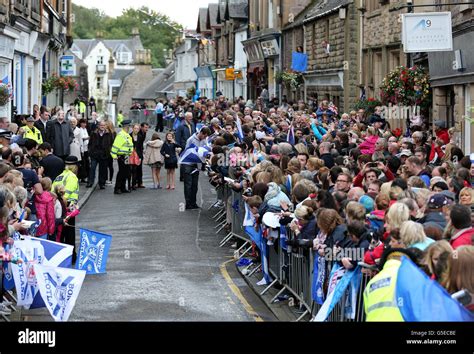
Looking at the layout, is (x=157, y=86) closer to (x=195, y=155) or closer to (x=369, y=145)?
(x=195, y=155)

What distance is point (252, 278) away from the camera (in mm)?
15680

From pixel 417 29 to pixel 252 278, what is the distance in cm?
831

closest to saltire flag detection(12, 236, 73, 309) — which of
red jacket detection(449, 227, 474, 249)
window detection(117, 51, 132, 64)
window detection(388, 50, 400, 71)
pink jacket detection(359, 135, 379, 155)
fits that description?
red jacket detection(449, 227, 474, 249)

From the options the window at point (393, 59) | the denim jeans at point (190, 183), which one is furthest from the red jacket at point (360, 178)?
the window at point (393, 59)

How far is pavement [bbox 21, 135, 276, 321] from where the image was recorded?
13125mm

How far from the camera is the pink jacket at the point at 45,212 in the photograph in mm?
15312

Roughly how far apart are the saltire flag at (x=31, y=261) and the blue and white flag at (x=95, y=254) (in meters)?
2.33

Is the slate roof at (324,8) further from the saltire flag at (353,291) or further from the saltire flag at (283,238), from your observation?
the saltire flag at (353,291)

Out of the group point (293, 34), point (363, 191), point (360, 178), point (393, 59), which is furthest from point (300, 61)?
point (363, 191)

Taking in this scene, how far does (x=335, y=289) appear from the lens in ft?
33.1

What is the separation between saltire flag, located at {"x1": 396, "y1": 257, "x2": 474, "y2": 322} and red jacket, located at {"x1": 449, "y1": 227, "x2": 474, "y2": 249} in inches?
87.6

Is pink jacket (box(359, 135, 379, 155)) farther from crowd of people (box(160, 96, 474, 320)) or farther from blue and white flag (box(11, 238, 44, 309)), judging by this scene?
blue and white flag (box(11, 238, 44, 309))

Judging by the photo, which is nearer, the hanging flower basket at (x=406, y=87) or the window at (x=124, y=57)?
the hanging flower basket at (x=406, y=87)
